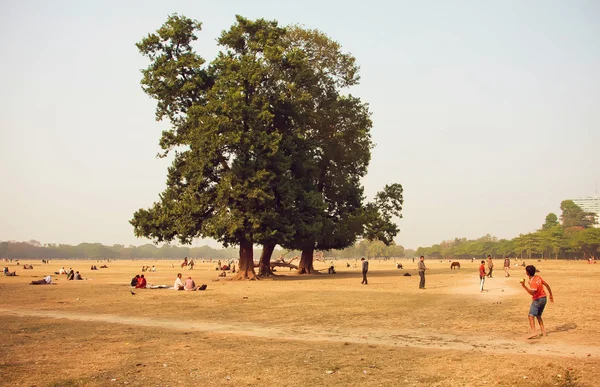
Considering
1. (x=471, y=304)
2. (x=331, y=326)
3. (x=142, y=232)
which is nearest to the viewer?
(x=331, y=326)

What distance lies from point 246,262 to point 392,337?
31.2 meters

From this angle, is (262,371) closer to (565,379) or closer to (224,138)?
(565,379)

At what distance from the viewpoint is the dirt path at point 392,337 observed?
12.8 m

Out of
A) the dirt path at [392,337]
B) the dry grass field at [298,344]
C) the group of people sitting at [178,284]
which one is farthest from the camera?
the group of people sitting at [178,284]

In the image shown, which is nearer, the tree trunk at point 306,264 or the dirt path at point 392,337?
the dirt path at point 392,337

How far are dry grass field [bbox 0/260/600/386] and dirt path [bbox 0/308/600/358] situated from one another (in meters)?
0.03

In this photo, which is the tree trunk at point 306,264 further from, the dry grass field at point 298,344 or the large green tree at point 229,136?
the dry grass field at point 298,344

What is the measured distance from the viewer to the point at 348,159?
56.7 metres

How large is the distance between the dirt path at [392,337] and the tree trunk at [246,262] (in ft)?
82.5

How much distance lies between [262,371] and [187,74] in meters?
38.3

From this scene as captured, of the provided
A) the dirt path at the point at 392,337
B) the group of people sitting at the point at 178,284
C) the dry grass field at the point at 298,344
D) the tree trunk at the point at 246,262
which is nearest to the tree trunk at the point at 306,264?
the tree trunk at the point at 246,262

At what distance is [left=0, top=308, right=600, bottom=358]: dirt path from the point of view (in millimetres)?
12812

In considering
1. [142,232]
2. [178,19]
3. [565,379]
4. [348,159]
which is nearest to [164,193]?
[142,232]

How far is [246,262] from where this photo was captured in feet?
148
